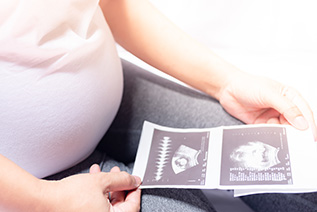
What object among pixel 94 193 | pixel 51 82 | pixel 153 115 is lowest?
pixel 153 115

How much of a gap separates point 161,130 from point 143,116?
63 mm

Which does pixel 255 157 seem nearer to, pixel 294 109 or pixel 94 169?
pixel 294 109

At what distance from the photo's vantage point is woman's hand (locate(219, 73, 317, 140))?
84 cm

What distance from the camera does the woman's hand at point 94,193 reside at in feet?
2.07

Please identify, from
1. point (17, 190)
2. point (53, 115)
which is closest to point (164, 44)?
point (53, 115)

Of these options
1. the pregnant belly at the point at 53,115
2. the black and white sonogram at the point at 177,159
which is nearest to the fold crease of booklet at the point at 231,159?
the black and white sonogram at the point at 177,159

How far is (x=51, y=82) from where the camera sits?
0.70m

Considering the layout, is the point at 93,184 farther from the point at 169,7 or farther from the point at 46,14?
the point at 169,7

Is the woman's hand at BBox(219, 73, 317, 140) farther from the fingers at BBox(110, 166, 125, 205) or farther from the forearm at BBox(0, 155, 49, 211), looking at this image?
the forearm at BBox(0, 155, 49, 211)

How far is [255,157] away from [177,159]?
155 mm

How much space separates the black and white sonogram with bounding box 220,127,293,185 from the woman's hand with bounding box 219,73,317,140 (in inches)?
1.7

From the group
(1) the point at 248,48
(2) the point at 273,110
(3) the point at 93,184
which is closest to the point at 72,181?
(3) the point at 93,184

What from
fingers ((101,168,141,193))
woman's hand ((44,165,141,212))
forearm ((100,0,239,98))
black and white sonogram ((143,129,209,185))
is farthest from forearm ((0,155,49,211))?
forearm ((100,0,239,98))

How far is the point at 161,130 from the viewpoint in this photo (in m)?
0.93
